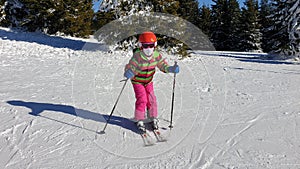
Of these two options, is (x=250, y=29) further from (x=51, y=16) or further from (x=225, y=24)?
(x=51, y=16)

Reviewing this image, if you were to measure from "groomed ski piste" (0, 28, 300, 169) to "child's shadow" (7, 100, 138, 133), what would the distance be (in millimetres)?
18

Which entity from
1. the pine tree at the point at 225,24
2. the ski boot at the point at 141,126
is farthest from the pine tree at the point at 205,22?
the ski boot at the point at 141,126

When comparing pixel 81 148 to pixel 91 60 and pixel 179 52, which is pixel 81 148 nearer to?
pixel 91 60

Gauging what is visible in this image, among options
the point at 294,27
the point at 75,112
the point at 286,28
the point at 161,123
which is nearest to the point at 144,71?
the point at 161,123

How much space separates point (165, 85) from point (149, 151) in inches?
156

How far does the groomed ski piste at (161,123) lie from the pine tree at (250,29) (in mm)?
25840

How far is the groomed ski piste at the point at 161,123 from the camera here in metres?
3.30

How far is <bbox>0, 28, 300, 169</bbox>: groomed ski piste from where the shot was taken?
3303 millimetres

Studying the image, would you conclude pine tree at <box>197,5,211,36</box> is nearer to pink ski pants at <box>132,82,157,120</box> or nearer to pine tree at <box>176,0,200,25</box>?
pine tree at <box>176,0,200,25</box>

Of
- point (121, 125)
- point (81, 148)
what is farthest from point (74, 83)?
point (81, 148)

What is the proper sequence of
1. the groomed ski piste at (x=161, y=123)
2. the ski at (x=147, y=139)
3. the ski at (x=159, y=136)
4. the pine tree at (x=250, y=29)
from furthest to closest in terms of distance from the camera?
Result: the pine tree at (x=250, y=29) < the ski at (x=159, y=136) < the ski at (x=147, y=139) < the groomed ski piste at (x=161, y=123)

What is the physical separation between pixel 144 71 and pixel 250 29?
104 feet

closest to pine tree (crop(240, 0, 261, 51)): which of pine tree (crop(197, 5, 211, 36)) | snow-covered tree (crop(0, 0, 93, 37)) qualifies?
pine tree (crop(197, 5, 211, 36))

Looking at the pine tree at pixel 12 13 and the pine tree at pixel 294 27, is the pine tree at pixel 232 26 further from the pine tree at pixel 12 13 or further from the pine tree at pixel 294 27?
the pine tree at pixel 12 13
